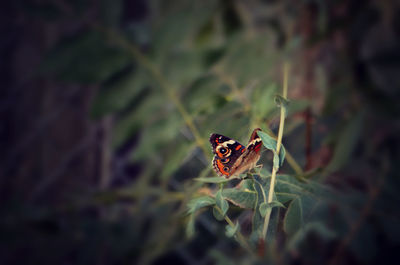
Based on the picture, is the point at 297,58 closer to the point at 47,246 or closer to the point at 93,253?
the point at 93,253

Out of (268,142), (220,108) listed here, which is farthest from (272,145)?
(220,108)

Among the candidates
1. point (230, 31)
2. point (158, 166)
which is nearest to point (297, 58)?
point (230, 31)

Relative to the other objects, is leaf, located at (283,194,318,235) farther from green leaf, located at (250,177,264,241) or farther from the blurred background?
the blurred background

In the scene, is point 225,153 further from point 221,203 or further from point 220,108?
point 220,108

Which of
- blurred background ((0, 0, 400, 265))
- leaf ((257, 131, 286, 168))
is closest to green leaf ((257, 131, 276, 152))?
leaf ((257, 131, 286, 168))

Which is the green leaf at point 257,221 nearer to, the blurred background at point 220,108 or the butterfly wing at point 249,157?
the butterfly wing at point 249,157

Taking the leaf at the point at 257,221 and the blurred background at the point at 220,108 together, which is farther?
the blurred background at the point at 220,108

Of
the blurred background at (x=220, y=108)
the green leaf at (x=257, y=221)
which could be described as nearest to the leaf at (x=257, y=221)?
the green leaf at (x=257, y=221)
